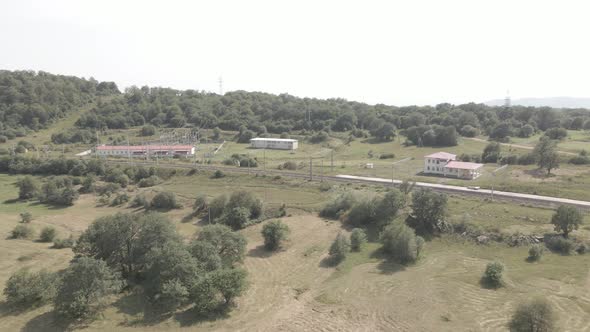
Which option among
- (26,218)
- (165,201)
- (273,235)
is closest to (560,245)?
(273,235)

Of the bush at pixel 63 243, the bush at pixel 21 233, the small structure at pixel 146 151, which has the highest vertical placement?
the small structure at pixel 146 151

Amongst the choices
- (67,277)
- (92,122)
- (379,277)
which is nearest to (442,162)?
(379,277)

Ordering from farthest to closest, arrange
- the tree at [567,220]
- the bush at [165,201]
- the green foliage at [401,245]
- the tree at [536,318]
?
the bush at [165,201] < the tree at [567,220] < the green foliage at [401,245] < the tree at [536,318]

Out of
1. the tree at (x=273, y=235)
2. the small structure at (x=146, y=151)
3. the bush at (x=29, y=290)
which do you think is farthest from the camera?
the small structure at (x=146, y=151)

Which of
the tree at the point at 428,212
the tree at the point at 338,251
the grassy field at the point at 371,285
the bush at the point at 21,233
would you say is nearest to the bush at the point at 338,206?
the grassy field at the point at 371,285

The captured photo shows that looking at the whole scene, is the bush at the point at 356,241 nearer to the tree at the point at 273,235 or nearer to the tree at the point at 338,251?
the tree at the point at 338,251

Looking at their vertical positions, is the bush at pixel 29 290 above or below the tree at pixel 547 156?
below

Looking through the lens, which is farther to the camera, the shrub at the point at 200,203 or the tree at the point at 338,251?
the shrub at the point at 200,203

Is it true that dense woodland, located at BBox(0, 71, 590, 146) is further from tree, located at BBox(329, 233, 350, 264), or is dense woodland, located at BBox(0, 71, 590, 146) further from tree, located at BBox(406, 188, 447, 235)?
tree, located at BBox(329, 233, 350, 264)
